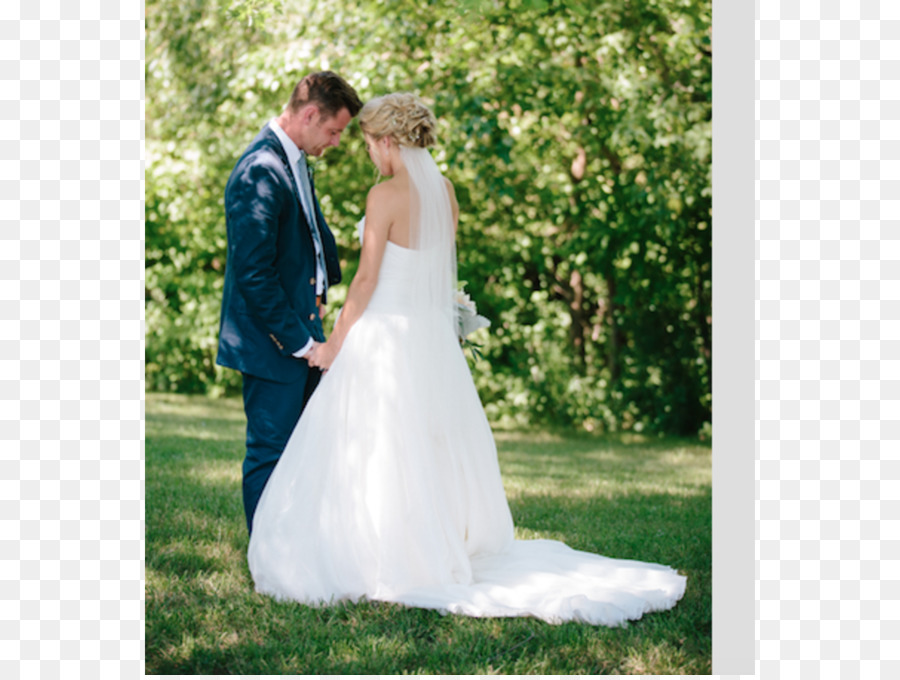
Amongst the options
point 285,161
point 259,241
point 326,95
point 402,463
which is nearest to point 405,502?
point 402,463

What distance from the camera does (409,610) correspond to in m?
3.53

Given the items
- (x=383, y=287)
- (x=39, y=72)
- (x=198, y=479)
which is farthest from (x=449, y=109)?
(x=39, y=72)

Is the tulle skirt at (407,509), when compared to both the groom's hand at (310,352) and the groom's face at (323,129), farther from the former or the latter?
the groom's face at (323,129)

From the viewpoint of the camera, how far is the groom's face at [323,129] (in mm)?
4113

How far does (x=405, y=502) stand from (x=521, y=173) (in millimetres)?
7002

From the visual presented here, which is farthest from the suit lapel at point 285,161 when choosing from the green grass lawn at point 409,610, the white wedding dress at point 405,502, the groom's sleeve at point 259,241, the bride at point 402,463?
the green grass lawn at point 409,610

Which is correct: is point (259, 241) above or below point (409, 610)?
above

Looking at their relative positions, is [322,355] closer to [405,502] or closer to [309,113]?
[405,502]

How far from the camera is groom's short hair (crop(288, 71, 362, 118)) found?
403 cm

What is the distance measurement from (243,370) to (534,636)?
1677 mm

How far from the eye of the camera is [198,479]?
602 centimetres

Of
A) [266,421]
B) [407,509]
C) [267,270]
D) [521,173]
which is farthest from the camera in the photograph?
[521,173]

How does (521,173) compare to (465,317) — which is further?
(521,173)

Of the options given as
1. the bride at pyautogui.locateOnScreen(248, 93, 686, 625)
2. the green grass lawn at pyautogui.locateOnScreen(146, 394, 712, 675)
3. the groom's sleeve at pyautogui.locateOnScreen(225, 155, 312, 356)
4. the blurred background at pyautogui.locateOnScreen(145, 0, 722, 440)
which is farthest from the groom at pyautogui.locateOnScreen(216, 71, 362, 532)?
the blurred background at pyautogui.locateOnScreen(145, 0, 722, 440)
